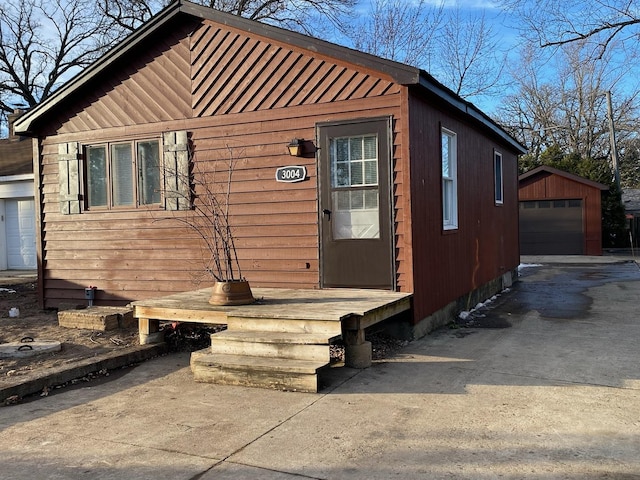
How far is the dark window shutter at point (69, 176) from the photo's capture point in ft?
27.0

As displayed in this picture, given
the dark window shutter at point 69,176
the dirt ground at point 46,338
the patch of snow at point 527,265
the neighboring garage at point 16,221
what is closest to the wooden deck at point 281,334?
the dirt ground at point 46,338

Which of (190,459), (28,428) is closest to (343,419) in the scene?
(190,459)

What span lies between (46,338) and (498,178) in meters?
8.58

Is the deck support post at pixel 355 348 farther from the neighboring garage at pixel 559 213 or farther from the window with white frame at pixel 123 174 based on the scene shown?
the neighboring garage at pixel 559 213

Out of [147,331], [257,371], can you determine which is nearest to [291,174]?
[147,331]

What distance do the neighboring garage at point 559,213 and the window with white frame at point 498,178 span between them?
376 inches

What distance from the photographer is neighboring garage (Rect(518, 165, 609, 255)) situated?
2020 cm

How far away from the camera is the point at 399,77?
599 centimetres

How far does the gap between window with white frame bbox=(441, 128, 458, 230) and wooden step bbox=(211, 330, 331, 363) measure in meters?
3.52

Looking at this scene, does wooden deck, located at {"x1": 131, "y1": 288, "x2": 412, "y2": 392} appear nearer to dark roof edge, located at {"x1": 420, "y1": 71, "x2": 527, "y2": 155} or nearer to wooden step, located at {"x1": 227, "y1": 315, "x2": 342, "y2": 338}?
wooden step, located at {"x1": 227, "y1": 315, "x2": 342, "y2": 338}

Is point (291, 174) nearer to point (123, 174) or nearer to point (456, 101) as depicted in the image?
point (456, 101)

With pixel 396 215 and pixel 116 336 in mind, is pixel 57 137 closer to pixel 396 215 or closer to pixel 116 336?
pixel 116 336

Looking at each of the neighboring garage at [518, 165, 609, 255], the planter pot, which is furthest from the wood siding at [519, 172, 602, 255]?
the planter pot

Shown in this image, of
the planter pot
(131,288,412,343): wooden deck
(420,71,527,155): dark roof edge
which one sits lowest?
(131,288,412,343): wooden deck
